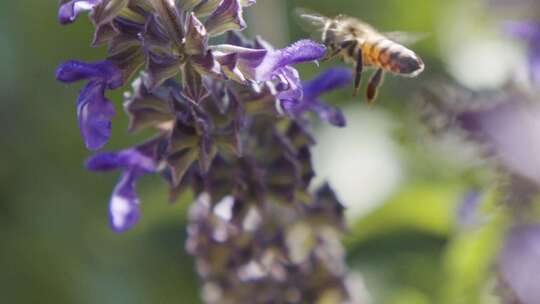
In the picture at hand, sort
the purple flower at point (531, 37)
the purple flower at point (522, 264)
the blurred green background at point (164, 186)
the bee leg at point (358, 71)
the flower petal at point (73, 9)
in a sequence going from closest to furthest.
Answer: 1. the flower petal at point (73, 9)
2. the purple flower at point (522, 264)
3. the bee leg at point (358, 71)
4. the purple flower at point (531, 37)
5. the blurred green background at point (164, 186)

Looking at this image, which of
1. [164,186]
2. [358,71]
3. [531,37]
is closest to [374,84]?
[358,71]

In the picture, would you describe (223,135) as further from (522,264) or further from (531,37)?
(531,37)

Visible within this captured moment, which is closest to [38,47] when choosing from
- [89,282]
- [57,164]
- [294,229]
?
[57,164]

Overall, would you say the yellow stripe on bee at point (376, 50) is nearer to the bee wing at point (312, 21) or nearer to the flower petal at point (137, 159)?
the bee wing at point (312, 21)

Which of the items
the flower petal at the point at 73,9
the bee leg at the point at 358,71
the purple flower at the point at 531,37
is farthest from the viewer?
the purple flower at the point at 531,37

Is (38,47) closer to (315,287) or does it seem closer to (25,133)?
(25,133)

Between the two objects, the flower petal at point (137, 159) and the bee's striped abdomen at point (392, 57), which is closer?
the bee's striped abdomen at point (392, 57)

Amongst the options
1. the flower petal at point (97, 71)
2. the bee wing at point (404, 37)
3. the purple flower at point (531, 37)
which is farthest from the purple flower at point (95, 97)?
the purple flower at point (531, 37)
